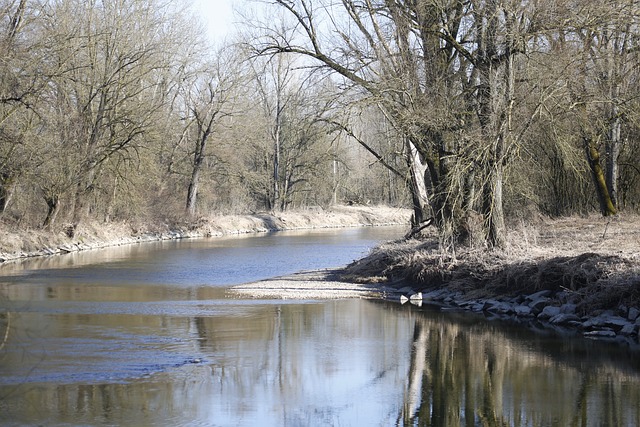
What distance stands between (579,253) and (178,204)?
113ft

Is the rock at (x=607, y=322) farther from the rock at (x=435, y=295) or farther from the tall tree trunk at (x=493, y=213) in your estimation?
the tall tree trunk at (x=493, y=213)

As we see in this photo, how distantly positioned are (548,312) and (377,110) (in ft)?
28.6

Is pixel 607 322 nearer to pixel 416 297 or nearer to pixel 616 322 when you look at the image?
pixel 616 322

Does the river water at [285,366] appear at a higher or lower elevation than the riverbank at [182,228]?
lower

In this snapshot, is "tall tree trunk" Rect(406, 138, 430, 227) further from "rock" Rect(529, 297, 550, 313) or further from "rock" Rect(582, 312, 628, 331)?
"rock" Rect(582, 312, 628, 331)

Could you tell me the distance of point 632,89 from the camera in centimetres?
2359

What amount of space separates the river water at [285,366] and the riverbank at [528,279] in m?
0.95

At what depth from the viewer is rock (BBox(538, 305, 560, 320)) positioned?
1633 cm

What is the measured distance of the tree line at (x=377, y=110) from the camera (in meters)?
19.5

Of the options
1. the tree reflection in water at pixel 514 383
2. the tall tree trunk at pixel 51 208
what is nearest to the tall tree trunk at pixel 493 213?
the tree reflection in water at pixel 514 383

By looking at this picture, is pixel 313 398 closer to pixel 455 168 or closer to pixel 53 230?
pixel 455 168

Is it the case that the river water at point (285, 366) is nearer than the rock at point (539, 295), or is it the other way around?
the river water at point (285, 366)

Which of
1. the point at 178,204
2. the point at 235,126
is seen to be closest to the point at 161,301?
the point at 178,204

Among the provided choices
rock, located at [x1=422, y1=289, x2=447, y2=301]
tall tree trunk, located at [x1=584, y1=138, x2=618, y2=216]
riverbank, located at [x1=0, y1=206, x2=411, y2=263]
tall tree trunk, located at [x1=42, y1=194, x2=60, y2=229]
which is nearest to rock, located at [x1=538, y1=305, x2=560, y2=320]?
rock, located at [x1=422, y1=289, x2=447, y2=301]
